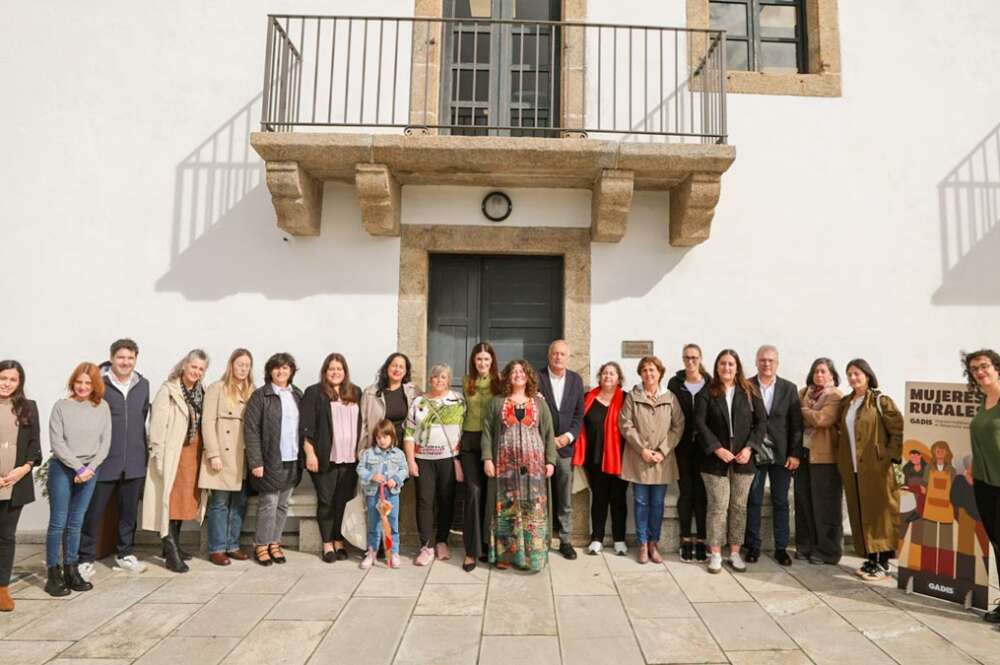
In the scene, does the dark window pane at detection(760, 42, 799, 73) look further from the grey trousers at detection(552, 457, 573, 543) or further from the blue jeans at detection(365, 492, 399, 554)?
the blue jeans at detection(365, 492, 399, 554)

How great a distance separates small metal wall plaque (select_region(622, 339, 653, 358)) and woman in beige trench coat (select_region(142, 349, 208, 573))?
351 centimetres

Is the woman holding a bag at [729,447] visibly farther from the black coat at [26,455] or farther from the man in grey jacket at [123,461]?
the black coat at [26,455]

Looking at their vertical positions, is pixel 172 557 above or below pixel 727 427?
below

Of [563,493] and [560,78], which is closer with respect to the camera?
[563,493]

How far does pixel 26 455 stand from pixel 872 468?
558cm

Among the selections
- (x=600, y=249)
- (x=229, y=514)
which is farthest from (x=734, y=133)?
(x=229, y=514)

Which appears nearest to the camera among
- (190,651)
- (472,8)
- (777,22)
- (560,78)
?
(190,651)

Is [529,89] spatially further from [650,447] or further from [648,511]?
[648,511]

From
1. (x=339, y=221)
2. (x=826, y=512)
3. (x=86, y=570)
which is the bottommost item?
(x=86, y=570)

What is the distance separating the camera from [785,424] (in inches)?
180

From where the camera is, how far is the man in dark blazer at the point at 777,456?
4.53 m

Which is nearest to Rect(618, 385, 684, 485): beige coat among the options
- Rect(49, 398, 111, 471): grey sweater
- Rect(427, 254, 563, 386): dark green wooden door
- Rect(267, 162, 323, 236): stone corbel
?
Rect(427, 254, 563, 386): dark green wooden door

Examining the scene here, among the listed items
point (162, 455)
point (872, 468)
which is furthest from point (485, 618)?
point (872, 468)

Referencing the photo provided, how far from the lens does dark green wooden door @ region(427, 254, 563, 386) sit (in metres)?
5.71
